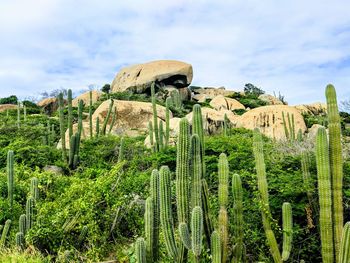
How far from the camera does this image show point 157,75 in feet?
118

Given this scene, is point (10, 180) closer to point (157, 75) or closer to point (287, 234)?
point (287, 234)

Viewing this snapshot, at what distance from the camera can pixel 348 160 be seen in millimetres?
8375

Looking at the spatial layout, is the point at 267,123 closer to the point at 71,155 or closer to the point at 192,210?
the point at 71,155

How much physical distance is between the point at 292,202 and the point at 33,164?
23.5ft

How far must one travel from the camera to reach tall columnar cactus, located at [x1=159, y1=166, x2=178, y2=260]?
4.84m

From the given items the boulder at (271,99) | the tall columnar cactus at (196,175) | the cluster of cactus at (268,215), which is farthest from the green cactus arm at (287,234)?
the boulder at (271,99)

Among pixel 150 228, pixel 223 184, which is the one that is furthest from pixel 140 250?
pixel 223 184

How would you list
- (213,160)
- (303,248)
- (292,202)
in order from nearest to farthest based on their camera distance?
(303,248), (292,202), (213,160)

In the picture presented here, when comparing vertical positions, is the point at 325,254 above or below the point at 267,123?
below

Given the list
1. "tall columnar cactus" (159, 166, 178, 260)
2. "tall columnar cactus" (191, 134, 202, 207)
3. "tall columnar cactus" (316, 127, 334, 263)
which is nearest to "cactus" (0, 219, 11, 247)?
"tall columnar cactus" (159, 166, 178, 260)

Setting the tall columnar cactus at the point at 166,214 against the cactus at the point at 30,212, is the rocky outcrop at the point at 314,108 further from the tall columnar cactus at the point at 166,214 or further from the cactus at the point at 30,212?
the tall columnar cactus at the point at 166,214

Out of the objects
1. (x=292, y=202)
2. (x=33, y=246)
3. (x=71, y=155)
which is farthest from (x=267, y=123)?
(x=33, y=246)

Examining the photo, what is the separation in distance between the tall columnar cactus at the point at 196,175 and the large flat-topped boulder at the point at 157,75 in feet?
101

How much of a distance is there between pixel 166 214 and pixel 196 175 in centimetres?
53
